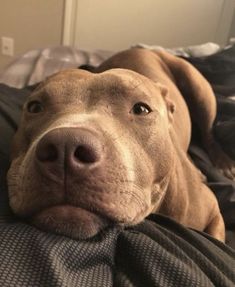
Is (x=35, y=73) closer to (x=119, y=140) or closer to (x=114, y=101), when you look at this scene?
(x=114, y=101)

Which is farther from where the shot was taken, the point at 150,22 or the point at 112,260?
the point at 150,22

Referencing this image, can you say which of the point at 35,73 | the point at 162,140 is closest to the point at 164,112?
the point at 162,140

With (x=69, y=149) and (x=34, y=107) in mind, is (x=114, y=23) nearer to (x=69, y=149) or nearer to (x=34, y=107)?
(x=34, y=107)

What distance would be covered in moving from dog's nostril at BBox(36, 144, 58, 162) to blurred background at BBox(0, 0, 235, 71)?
4185 mm

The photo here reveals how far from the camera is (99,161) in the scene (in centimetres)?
108

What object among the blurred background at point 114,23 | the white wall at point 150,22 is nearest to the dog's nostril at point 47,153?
the blurred background at point 114,23

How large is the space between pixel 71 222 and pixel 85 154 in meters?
0.17

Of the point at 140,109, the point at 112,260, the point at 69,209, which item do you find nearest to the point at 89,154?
the point at 69,209

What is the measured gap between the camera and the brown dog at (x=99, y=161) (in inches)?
42.1

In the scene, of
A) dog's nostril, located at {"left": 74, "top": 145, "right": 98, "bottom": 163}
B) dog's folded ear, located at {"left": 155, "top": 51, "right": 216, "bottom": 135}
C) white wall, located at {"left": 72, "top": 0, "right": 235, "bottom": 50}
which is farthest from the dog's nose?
white wall, located at {"left": 72, "top": 0, "right": 235, "bottom": 50}

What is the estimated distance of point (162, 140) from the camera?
150 centimetres

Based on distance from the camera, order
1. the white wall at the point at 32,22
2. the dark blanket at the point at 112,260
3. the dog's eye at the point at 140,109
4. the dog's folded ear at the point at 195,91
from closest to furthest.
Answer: the dark blanket at the point at 112,260
the dog's eye at the point at 140,109
the dog's folded ear at the point at 195,91
the white wall at the point at 32,22

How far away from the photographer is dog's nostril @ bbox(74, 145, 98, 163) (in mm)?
1045

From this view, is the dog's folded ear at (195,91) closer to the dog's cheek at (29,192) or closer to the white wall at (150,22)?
the dog's cheek at (29,192)
